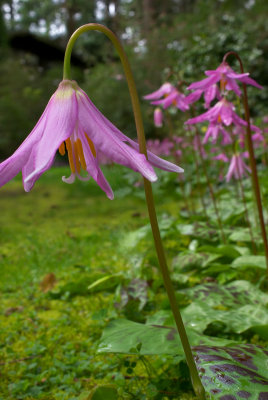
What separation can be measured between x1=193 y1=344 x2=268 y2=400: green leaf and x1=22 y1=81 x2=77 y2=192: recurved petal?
0.52 meters

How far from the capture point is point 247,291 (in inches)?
55.2

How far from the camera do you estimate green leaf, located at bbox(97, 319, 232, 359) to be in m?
0.90

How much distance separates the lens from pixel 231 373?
0.75m

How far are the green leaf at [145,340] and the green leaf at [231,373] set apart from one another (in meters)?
0.09

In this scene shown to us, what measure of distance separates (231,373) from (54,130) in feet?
1.96

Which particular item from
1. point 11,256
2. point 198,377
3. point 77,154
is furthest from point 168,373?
point 11,256

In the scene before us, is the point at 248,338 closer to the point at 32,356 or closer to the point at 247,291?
the point at 247,291

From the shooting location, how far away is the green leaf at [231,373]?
72cm

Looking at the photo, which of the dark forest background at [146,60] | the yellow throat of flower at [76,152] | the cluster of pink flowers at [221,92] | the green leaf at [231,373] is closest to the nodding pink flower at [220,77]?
the cluster of pink flowers at [221,92]

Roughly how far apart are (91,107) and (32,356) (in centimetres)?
103

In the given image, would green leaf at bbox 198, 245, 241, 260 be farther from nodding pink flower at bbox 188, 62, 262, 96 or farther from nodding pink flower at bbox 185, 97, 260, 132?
nodding pink flower at bbox 188, 62, 262, 96

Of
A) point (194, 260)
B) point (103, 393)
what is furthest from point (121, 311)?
point (103, 393)

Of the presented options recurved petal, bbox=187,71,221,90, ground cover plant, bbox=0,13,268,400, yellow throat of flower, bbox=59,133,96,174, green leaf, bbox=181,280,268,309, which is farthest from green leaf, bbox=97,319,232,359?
recurved petal, bbox=187,71,221,90

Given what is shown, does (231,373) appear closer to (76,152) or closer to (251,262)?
(76,152)
